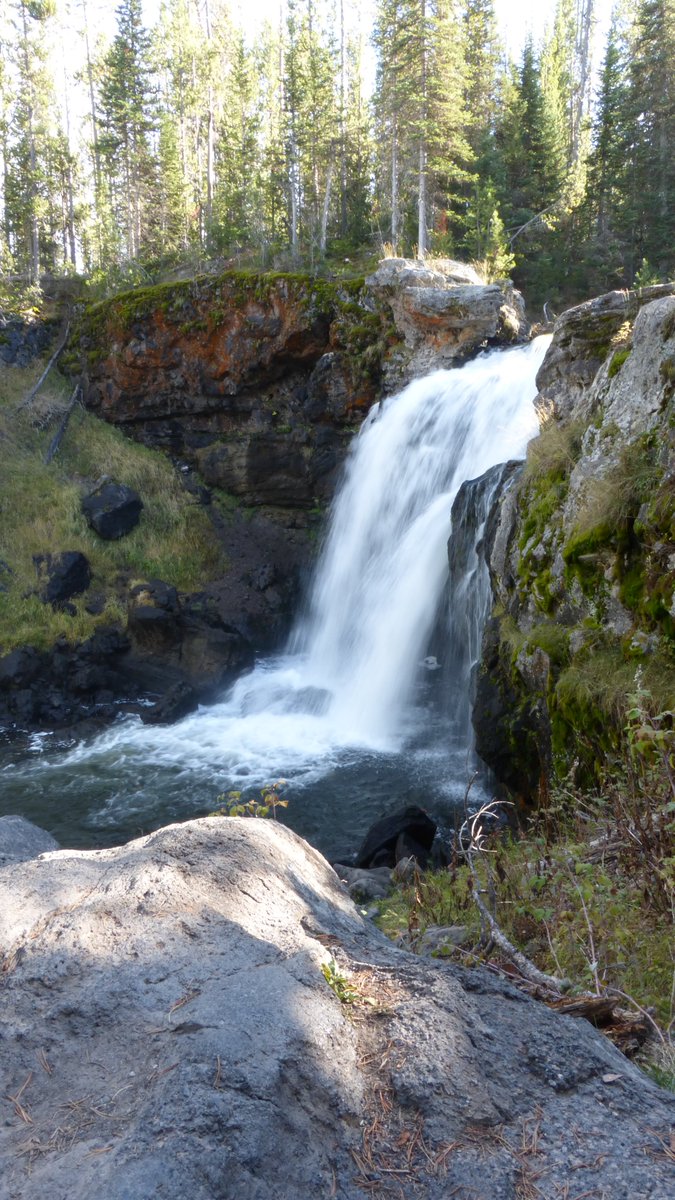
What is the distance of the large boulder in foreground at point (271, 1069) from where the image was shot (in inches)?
69.2

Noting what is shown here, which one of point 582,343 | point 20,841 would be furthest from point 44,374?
point 20,841

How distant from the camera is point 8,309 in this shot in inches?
907

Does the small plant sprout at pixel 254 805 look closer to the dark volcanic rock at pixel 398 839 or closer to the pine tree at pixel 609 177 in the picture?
the dark volcanic rock at pixel 398 839

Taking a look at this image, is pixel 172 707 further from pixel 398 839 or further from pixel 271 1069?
pixel 271 1069

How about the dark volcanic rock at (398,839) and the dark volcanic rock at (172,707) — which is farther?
the dark volcanic rock at (172,707)

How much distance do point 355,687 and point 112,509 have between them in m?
8.30

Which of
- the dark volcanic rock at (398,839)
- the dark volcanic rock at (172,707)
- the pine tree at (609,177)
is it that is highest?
the pine tree at (609,177)

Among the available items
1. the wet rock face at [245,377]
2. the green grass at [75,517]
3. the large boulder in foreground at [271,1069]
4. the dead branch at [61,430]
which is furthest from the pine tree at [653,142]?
the large boulder in foreground at [271,1069]

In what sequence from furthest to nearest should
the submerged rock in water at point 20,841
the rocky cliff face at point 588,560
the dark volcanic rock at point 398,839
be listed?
the dark volcanic rock at point 398,839 → the rocky cliff face at point 588,560 → the submerged rock in water at point 20,841

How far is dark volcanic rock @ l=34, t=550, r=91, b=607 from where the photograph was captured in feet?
53.0

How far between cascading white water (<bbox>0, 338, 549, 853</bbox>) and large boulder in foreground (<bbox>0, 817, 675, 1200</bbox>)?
21.7 feet

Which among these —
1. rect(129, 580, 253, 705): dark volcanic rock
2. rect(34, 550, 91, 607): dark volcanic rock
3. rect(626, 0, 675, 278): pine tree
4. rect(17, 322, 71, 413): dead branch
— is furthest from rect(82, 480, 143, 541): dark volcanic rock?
rect(626, 0, 675, 278): pine tree

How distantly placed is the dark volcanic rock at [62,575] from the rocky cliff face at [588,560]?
10.7 metres

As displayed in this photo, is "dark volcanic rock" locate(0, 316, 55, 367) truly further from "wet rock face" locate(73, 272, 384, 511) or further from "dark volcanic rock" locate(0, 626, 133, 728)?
"dark volcanic rock" locate(0, 626, 133, 728)
